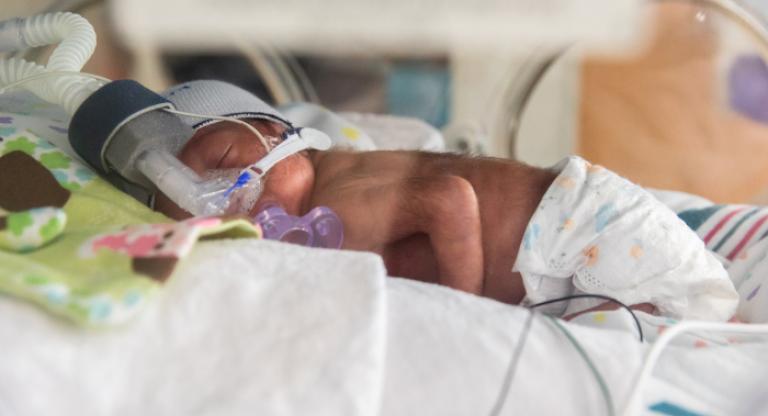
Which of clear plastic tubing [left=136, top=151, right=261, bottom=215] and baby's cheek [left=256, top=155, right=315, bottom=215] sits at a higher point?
clear plastic tubing [left=136, top=151, right=261, bottom=215]

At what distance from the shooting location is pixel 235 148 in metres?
1.33

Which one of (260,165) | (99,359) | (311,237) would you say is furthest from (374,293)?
(260,165)

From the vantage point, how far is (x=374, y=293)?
0.85m

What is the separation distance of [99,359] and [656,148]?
1.67m

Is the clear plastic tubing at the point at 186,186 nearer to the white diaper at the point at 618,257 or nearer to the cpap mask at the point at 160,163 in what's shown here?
the cpap mask at the point at 160,163

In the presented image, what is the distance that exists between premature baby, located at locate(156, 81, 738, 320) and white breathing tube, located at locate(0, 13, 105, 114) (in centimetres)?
16

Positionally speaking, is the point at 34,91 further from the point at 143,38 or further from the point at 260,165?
the point at 260,165

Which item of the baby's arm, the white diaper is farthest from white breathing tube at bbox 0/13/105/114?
the white diaper

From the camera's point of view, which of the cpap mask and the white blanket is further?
the cpap mask

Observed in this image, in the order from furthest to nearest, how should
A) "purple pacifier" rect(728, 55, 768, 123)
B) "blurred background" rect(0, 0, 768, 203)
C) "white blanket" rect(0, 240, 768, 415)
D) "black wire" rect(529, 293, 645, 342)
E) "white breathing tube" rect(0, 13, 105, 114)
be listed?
"purple pacifier" rect(728, 55, 768, 123) → "blurred background" rect(0, 0, 768, 203) → "white breathing tube" rect(0, 13, 105, 114) → "black wire" rect(529, 293, 645, 342) → "white blanket" rect(0, 240, 768, 415)

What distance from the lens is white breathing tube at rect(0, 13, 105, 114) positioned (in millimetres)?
1210

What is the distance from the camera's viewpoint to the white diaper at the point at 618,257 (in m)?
1.21

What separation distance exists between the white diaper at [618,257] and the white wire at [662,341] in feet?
0.53

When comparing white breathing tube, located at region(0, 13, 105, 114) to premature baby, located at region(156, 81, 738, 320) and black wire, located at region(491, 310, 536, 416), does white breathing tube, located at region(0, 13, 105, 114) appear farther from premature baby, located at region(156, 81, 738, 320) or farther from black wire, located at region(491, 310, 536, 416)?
black wire, located at region(491, 310, 536, 416)
